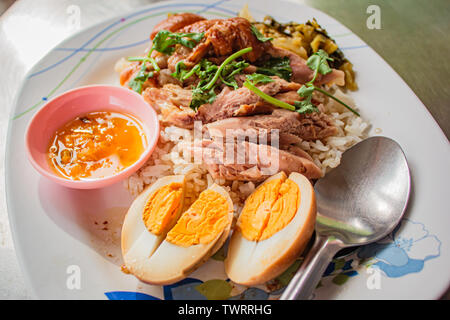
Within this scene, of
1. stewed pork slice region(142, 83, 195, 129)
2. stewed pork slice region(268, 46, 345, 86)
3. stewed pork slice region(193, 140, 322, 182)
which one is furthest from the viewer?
stewed pork slice region(268, 46, 345, 86)

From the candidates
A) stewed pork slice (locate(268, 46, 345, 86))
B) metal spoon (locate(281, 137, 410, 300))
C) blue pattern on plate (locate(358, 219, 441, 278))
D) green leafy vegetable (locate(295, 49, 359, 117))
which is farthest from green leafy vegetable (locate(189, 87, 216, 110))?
blue pattern on plate (locate(358, 219, 441, 278))

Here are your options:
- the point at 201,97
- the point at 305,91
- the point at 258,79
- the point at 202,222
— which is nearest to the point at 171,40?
the point at 201,97

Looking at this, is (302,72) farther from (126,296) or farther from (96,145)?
(126,296)

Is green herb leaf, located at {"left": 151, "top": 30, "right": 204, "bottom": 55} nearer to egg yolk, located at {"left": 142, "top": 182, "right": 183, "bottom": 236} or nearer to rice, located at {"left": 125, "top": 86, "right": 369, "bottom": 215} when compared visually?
A: rice, located at {"left": 125, "top": 86, "right": 369, "bottom": 215}

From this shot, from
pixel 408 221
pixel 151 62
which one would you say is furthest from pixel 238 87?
pixel 408 221

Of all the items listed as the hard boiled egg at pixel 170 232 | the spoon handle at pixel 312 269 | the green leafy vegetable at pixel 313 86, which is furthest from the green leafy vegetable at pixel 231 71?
the spoon handle at pixel 312 269
